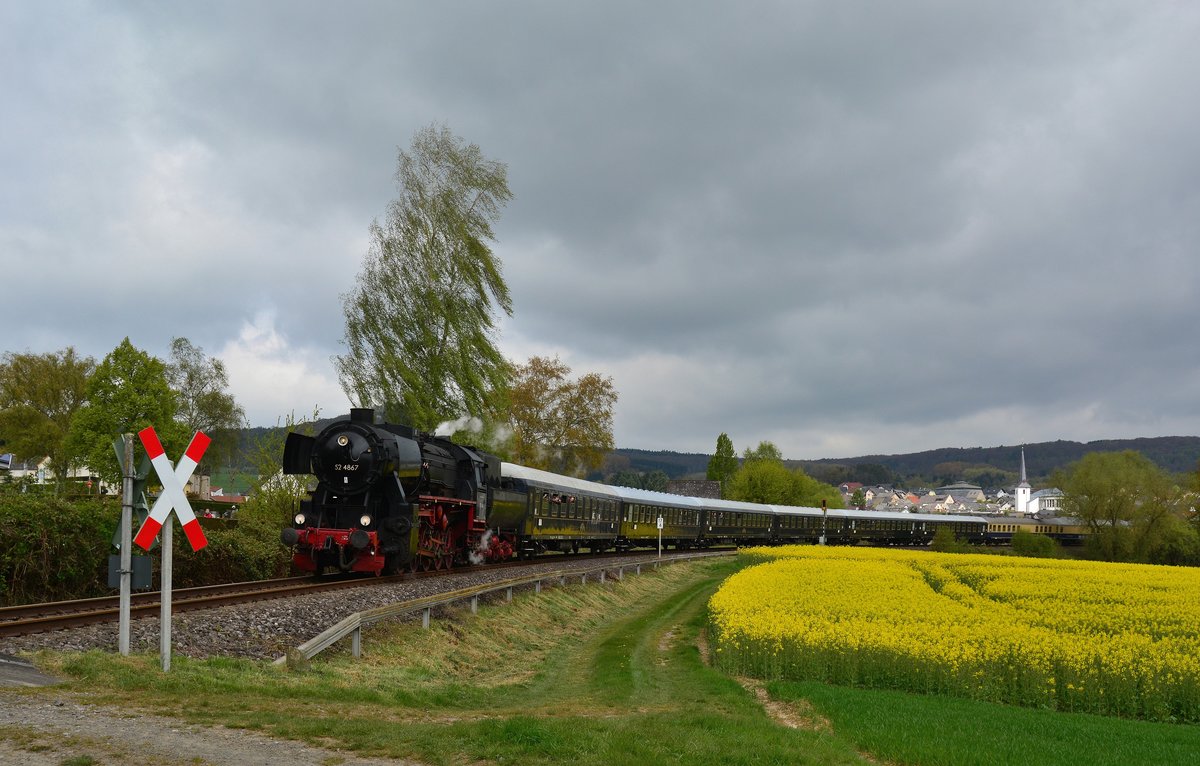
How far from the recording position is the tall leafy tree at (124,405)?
205ft

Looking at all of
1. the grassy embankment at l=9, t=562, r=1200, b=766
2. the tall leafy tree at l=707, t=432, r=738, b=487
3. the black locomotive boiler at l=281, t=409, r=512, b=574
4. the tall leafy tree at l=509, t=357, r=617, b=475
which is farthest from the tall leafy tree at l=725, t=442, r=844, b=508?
the grassy embankment at l=9, t=562, r=1200, b=766

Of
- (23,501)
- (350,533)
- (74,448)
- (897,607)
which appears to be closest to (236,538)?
(350,533)

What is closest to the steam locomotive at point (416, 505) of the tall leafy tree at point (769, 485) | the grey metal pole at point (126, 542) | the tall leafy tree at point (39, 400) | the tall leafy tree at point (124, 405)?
the grey metal pole at point (126, 542)

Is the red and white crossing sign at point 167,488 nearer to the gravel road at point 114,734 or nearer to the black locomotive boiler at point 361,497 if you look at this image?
the gravel road at point 114,734

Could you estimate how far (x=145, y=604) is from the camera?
17.1 m

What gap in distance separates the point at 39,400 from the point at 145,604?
69.7 metres

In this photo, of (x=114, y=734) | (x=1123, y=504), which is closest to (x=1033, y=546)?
(x=1123, y=504)

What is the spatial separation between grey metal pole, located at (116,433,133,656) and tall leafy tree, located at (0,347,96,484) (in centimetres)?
6724

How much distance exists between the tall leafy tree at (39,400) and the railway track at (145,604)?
57812mm

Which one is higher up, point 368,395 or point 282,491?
point 368,395

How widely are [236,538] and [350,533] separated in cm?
555

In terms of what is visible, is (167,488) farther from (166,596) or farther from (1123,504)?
(1123,504)

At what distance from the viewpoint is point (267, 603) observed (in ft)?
59.5

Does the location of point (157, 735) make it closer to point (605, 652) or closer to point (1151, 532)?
point (605, 652)
